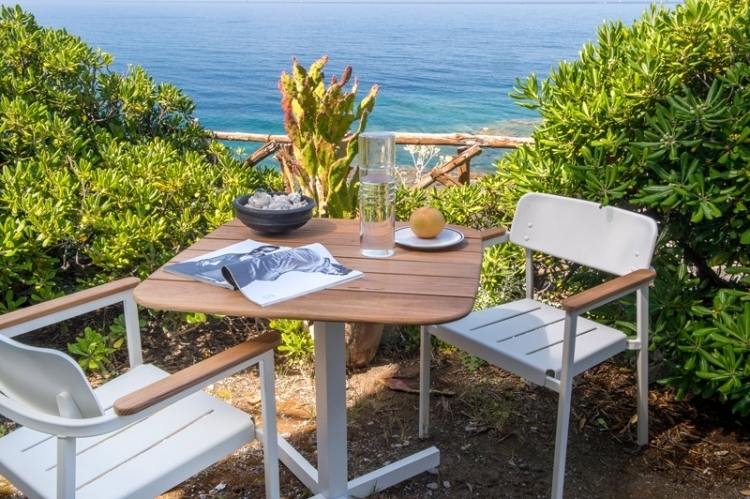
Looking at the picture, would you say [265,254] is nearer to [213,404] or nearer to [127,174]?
[213,404]

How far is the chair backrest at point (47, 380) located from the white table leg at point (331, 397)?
0.75m

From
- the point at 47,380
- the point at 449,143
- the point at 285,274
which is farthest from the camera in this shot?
the point at 449,143

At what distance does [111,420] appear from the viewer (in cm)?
138

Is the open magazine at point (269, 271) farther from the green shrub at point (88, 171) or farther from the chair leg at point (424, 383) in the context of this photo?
the green shrub at point (88, 171)

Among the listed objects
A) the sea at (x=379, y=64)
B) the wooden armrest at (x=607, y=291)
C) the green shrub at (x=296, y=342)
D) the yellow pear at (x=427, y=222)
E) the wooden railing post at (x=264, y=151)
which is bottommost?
the sea at (x=379, y=64)

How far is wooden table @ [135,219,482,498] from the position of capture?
63.8 inches

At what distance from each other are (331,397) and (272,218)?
56 cm

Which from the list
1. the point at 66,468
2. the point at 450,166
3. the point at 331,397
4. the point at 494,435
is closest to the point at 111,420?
the point at 66,468

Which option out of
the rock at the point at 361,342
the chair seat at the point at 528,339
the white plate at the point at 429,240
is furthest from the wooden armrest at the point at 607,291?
the rock at the point at 361,342

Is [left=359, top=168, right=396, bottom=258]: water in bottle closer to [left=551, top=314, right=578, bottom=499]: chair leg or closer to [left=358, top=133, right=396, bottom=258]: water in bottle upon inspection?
[left=358, top=133, right=396, bottom=258]: water in bottle

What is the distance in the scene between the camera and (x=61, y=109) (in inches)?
144

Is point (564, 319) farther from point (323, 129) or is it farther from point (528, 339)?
point (323, 129)

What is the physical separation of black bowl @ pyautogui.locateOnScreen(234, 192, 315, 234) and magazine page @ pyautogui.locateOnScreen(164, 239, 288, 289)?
61 mm

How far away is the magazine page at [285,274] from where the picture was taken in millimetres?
1701
